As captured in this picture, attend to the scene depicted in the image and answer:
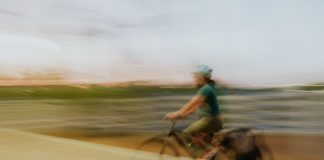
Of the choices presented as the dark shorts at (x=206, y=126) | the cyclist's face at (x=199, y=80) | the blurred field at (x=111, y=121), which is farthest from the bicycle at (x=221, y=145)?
the blurred field at (x=111, y=121)

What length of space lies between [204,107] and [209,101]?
106mm

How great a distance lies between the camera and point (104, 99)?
44375 millimetres

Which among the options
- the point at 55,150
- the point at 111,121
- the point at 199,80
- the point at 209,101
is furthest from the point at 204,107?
the point at 111,121

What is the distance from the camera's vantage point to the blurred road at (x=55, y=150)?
10.5 meters

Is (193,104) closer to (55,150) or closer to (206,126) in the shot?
(206,126)

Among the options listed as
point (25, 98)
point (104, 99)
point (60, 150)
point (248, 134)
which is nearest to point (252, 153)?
point (248, 134)

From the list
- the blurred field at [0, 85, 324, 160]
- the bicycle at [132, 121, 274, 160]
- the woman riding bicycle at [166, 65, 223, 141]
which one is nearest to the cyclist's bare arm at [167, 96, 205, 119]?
the woman riding bicycle at [166, 65, 223, 141]

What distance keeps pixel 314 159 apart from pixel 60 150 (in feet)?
23.9

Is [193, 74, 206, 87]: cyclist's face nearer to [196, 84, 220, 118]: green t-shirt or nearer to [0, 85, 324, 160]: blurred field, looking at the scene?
[196, 84, 220, 118]: green t-shirt

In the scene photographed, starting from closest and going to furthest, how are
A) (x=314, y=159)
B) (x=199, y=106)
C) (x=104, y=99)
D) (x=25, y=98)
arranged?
(x=199, y=106) → (x=314, y=159) → (x=104, y=99) → (x=25, y=98)

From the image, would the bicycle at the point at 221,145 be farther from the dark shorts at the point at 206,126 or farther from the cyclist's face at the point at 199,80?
the cyclist's face at the point at 199,80

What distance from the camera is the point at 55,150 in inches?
456

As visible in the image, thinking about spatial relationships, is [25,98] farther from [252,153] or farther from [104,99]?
[252,153]

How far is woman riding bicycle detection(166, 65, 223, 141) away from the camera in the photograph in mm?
7301
